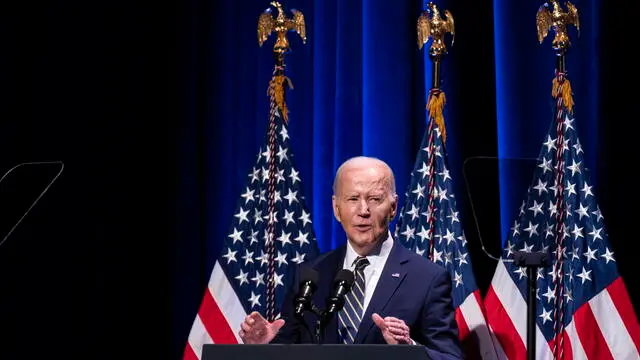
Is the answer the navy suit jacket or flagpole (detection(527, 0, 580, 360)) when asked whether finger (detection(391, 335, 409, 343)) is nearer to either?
the navy suit jacket

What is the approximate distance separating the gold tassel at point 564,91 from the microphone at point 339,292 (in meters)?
1.71

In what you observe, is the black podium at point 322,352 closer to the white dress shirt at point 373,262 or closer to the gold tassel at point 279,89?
the white dress shirt at point 373,262

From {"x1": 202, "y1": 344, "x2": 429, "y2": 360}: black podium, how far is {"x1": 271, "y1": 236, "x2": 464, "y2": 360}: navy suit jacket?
0.77 metres

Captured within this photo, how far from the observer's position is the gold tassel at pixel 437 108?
4465mm

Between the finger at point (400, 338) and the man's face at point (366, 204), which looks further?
the man's face at point (366, 204)

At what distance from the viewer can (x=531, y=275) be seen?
3.37 m

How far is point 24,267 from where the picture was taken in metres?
5.08

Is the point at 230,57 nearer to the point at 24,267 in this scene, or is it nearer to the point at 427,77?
the point at 427,77

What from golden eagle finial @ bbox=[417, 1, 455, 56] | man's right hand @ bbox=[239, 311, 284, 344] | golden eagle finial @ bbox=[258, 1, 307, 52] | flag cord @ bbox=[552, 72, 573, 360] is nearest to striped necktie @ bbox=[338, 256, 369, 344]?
man's right hand @ bbox=[239, 311, 284, 344]

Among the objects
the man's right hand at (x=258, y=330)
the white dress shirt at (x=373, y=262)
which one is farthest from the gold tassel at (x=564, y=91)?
the man's right hand at (x=258, y=330)

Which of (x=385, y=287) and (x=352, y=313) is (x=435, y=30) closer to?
(x=385, y=287)

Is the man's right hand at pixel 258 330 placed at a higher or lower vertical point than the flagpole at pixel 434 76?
lower

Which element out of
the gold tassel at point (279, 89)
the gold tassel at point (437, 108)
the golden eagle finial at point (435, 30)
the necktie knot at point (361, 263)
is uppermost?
the golden eagle finial at point (435, 30)

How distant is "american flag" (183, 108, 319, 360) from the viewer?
184 inches
